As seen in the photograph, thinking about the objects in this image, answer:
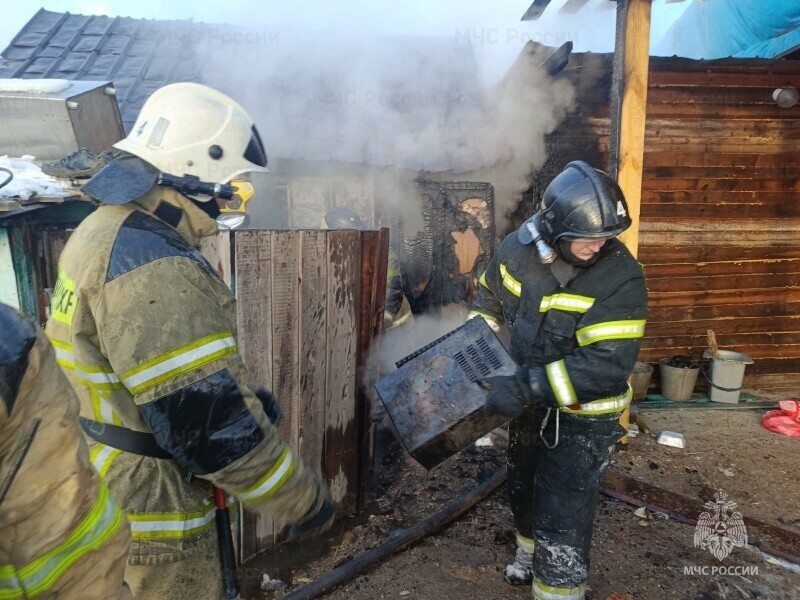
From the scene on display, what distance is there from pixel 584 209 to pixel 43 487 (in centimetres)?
251

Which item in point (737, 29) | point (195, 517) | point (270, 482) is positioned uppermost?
point (737, 29)

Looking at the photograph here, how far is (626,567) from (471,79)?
721 centimetres

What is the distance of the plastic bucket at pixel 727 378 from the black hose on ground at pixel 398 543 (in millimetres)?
3467

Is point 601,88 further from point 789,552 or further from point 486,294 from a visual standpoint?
point 789,552

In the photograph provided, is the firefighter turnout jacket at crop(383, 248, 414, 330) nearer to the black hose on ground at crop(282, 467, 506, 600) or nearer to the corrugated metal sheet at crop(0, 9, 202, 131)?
the black hose on ground at crop(282, 467, 506, 600)

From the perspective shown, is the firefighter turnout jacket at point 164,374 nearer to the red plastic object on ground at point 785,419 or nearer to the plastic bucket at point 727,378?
the red plastic object on ground at point 785,419

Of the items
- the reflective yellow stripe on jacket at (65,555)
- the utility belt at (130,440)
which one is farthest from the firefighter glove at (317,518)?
the reflective yellow stripe on jacket at (65,555)

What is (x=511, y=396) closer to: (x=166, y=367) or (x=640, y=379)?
(x=166, y=367)

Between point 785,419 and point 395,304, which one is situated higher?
point 395,304

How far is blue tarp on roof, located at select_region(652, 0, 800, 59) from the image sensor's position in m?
6.73

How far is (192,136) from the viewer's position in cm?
185

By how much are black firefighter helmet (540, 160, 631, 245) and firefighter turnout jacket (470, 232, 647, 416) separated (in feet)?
0.65

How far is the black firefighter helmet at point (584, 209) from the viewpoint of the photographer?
2.67 meters

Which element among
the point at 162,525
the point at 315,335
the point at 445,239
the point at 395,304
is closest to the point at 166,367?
the point at 162,525
